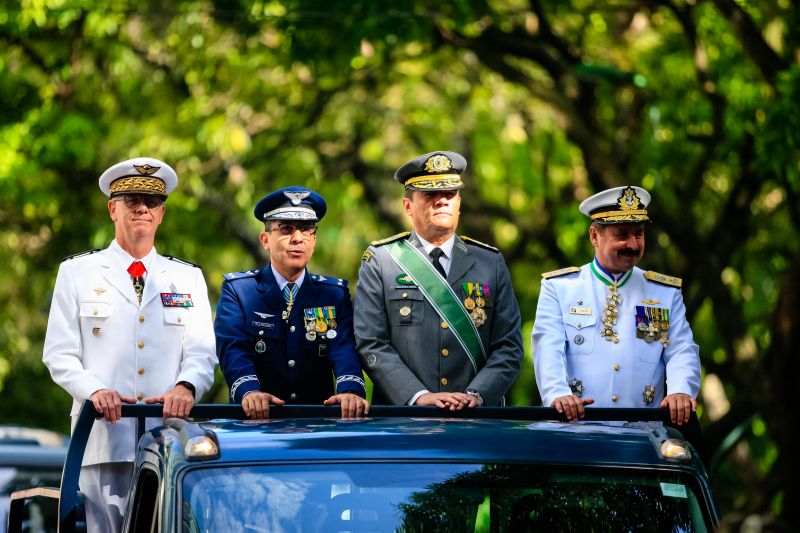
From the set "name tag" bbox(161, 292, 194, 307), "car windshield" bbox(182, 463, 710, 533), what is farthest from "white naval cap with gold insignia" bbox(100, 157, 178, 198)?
"car windshield" bbox(182, 463, 710, 533)

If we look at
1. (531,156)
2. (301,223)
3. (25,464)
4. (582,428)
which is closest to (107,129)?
(531,156)

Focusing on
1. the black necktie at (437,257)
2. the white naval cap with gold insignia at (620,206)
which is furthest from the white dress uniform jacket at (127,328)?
the white naval cap with gold insignia at (620,206)

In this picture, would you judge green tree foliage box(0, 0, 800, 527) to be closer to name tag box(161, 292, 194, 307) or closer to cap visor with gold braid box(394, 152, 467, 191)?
cap visor with gold braid box(394, 152, 467, 191)

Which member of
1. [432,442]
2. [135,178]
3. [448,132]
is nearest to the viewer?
[432,442]

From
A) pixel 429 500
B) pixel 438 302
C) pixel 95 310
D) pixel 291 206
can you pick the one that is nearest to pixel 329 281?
pixel 291 206

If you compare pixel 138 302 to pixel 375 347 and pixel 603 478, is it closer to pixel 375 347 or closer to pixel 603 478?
pixel 375 347

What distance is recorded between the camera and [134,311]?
5.61 m

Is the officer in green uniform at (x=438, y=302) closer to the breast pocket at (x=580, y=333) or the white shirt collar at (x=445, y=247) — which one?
the white shirt collar at (x=445, y=247)

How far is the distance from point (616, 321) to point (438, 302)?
27.6 inches

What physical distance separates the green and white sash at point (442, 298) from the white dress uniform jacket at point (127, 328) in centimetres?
81

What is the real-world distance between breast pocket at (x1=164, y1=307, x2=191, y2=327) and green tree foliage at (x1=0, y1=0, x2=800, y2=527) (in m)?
5.60

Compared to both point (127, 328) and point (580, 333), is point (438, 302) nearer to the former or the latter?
point (580, 333)

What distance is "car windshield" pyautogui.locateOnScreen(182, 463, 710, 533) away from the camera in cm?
371

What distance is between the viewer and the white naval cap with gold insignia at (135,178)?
18.4 ft
